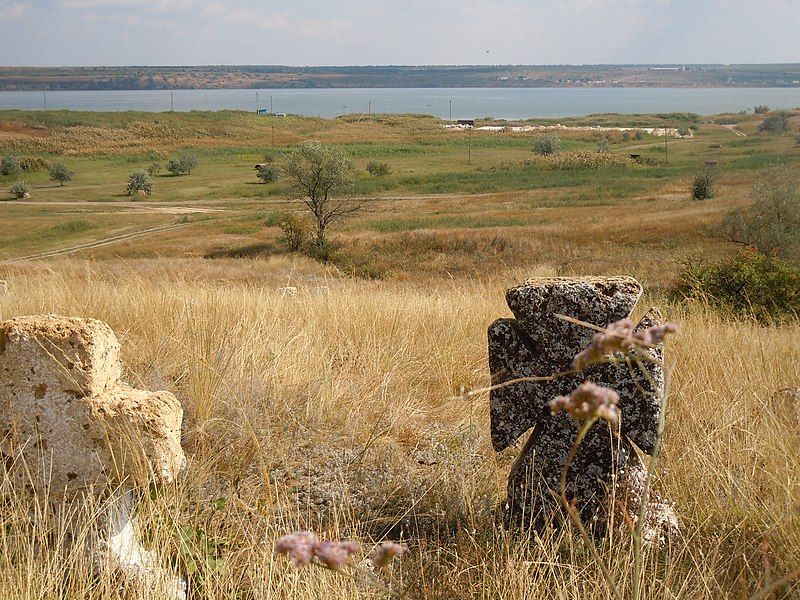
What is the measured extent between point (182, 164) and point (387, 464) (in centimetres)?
9248

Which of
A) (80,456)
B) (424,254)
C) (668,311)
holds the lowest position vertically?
(424,254)

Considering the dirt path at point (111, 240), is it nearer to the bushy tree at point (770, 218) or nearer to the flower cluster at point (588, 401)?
the bushy tree at point (770, 218)

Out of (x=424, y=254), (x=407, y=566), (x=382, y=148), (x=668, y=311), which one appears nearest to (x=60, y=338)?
(x=407, y=566)

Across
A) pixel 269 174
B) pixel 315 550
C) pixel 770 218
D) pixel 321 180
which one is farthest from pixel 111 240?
pixel 315 550

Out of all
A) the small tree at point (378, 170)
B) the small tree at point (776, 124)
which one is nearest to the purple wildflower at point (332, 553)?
the small tree at point (378, 170)

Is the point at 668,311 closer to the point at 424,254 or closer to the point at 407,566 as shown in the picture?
the point at 407,566

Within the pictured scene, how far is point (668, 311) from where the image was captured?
8.78 metres

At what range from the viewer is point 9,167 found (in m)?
83.8

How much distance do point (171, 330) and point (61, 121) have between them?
138m

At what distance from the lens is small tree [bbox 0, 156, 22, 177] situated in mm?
83750

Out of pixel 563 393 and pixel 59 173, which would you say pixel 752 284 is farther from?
pixel 59 173

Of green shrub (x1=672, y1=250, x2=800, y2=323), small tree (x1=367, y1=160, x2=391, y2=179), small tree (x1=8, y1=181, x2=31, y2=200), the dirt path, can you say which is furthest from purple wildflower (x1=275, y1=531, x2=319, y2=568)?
small tree (x1=367, y1=160, x2=391, y2=179)

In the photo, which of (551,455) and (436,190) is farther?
→ (436,190)

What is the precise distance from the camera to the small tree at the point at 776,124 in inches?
4611
